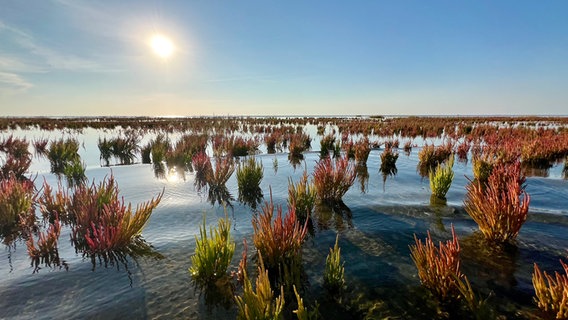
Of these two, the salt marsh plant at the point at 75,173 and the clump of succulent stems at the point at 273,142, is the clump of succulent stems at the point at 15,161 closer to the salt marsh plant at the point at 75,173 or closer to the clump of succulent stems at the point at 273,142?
the salt marsh plant at the point at 75,173

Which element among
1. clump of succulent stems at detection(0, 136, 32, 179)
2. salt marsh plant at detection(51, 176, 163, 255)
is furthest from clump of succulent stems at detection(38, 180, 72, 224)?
clump of succulent stems at detection(0, 136, 32, 179)

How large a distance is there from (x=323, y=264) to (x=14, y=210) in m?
6.41

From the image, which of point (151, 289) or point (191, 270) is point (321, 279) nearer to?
point (191, 270)

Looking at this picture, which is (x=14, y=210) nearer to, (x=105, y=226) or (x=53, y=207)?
(x=53, y=207)

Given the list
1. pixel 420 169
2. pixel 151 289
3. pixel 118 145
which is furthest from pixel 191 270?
pixel 118 145

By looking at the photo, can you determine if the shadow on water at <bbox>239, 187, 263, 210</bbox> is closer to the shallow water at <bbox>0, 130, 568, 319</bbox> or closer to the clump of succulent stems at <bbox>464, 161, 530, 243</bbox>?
the shallow water at <bbox>0, 130, 568, 319</bbox>

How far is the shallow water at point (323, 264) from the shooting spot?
11.9ft

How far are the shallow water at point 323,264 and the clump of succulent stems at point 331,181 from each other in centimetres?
54

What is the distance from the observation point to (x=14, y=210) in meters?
6.09

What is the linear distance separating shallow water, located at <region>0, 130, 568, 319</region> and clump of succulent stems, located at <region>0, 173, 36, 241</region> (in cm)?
81

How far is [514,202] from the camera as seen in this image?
481 cm

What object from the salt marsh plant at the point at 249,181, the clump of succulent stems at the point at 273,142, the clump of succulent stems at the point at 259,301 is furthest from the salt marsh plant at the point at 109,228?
the clump of succulent stems at the point at 273,142

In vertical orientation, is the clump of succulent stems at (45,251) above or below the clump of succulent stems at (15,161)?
below

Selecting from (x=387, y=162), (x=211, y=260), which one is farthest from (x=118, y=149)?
(x=211, y=260)
